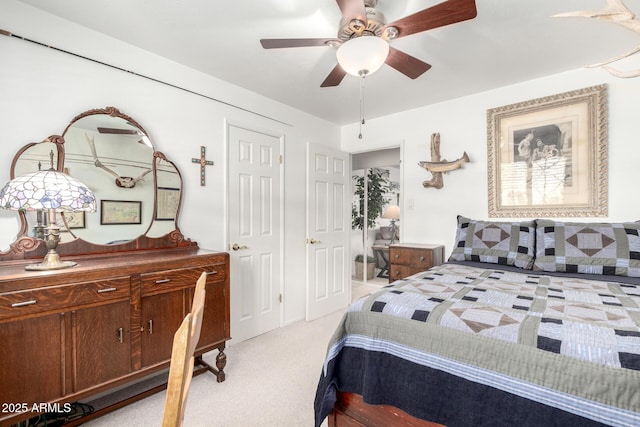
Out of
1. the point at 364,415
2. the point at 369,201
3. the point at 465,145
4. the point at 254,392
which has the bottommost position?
the point at 254,392

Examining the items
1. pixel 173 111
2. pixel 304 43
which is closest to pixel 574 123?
pixel 304 43

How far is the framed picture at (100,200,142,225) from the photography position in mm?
2049

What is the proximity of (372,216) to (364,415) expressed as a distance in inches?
159

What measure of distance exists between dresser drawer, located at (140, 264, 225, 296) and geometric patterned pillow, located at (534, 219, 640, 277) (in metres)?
2.50

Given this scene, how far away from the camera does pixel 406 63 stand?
189 centimetres

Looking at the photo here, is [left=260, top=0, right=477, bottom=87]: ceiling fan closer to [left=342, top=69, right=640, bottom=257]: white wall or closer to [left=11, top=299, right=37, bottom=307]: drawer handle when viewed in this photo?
[left=342, top=69, right=640, bottom=257]: white wall

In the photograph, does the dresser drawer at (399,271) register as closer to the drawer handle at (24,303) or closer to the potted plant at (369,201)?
the potted plant at (369,201)

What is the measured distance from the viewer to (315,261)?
3.56 metres

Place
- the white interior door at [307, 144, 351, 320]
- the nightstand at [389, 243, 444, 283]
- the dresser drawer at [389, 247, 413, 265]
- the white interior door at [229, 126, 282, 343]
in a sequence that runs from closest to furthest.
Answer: the white interior door at [229, 126, 282, 343]
the nightstand at [389, 243, 444, 283]
the dresser drawer at [389, 247, 413, 265]
the white interior door at [307, 144, 351, 320]

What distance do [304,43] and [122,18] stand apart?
1.25 meters

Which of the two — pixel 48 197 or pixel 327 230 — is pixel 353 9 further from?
pixel 327 230

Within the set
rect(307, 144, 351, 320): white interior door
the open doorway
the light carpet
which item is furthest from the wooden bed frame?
the open doorway

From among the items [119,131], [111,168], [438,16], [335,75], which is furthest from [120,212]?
[438,16]

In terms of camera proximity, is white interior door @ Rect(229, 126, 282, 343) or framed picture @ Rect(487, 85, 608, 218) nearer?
framed picture @ Rect(487, 85, 608, 218)
